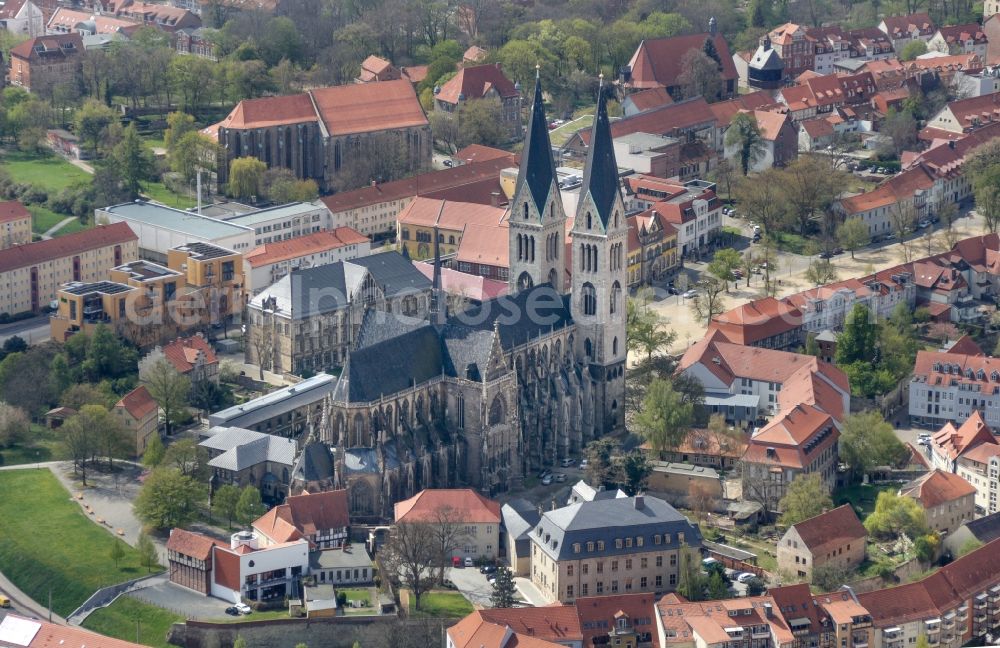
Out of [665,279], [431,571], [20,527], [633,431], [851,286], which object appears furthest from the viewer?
[665,279]

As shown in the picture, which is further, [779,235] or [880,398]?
[779,235]

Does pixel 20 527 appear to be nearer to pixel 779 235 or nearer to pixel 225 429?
pixel 225 429

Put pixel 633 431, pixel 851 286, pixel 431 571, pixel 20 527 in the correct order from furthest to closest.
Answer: pixel 851 286 < pixel 633 431 < pixel 20 527 < pixel 431 571

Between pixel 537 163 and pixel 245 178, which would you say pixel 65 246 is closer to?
pixel 245 178

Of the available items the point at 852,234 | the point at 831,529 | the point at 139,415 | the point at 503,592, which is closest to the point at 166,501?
the point at 139,415

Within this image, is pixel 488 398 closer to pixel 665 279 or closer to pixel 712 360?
pixel 712 360

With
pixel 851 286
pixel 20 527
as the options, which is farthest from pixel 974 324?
pixel 20 527

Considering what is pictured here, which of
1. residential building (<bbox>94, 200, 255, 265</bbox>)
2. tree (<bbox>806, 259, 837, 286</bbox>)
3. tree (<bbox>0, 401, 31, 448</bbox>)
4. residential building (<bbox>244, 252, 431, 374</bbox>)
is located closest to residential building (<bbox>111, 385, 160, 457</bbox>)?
tree (<bbox>0, 401, 31, 448</bbox>)
